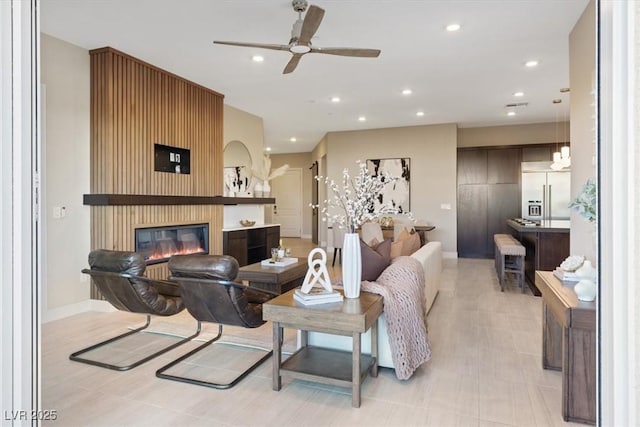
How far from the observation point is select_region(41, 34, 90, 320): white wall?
394 centimetres

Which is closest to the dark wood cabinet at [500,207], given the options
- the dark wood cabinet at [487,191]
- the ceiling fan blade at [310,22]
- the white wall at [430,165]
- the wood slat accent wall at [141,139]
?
the dark wood cabinet at [487,191]

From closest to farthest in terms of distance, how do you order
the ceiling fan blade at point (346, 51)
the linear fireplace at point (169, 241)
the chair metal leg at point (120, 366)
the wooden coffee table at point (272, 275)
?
the chair metal leg at point (120, 366) < the ceiling fan blade at point (346, 51) < the wooden coffee table at point (272, 275) < the linear fireplace at point (169, 241)

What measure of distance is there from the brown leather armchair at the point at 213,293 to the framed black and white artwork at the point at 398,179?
6.14 metres

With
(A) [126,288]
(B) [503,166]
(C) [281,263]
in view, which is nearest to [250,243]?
(C) [281,263]

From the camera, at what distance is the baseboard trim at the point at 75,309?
3.94 metres

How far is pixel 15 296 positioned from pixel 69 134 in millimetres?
3867

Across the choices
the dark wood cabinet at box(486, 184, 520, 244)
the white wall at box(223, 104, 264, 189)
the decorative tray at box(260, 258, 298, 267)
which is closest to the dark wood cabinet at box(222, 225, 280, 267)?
the white wall at box(223, 104, 264, 189)

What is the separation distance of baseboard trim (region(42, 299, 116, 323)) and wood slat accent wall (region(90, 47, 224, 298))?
4.1 inches

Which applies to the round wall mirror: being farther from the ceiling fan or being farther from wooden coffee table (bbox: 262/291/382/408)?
wooden coffee table (bbox: 262/291/382/408)

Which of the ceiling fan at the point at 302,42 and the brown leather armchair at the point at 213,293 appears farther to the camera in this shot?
the ceiling fan at the point at 302,42

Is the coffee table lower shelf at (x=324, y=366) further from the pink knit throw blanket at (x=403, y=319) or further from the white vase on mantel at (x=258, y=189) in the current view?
the white vase on mantel at (x=258, y=189)

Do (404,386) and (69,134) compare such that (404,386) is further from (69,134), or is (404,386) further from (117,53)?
(117,53)

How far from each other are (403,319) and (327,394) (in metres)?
0.70

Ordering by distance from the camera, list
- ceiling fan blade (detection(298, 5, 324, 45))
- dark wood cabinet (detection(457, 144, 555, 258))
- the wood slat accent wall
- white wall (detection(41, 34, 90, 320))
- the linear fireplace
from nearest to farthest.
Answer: ceiling fan blade (detection(298, 5, 324, 45))
white wall (detection(41, 34, 90, 320))
the wood slat accent wall
the linear fireplace
dark wood cabinet (detection(457, 144, 555, 258))
